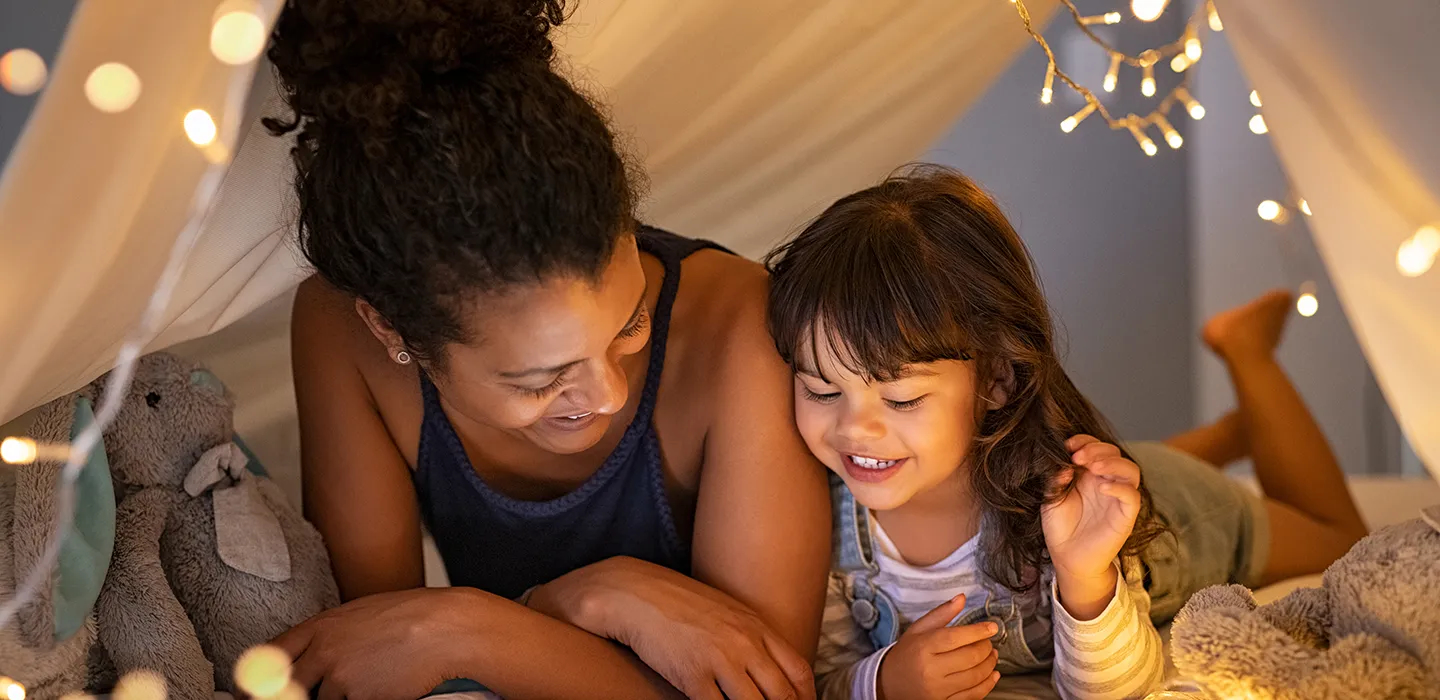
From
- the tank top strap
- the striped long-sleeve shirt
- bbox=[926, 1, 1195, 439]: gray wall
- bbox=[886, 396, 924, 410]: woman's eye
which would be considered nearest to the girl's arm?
the striped long-sleeve shirt

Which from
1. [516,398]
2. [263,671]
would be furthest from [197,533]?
[516,398]

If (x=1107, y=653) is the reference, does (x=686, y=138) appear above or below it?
above

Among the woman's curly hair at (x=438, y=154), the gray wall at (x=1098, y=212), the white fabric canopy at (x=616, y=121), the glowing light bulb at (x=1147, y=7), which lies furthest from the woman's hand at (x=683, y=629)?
the gray wall at (x=1098, y=212)

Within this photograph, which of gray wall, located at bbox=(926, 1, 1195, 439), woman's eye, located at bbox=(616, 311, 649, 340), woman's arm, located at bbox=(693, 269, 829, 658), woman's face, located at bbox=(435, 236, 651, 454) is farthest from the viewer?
gray wall, located at bbox=(926, 1, 1195, 439)

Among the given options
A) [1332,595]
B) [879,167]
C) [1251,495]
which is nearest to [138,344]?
[1332,595]

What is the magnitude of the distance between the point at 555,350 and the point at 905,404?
1.35 feet

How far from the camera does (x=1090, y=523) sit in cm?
129

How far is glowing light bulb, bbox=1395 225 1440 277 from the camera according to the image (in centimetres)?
98

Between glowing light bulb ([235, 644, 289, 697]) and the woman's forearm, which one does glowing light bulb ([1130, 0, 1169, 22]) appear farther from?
glowing light bulb ([235, 644, 289, 697])

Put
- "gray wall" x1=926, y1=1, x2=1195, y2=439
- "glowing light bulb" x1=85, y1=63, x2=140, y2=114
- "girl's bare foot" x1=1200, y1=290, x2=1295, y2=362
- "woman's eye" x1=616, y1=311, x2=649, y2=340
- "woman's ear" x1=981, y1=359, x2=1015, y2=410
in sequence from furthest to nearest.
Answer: "gray wall" x1=926, y1=1, x2=1195, y2=439 < "girl's bare foot" x1=1200, y1=290, x2=1295, y2=362 < "woman's ear" x1=981, y1=359, x2=1015, y2=410 < "woman's eye" x1=616, y1=311, x2=649, y2=340 < "glowing light bulb" x1=85, y1=63, x2=140, y2=114

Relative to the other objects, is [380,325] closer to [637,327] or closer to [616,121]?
[637,327]

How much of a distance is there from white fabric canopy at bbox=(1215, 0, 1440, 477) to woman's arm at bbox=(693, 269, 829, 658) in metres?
0.53

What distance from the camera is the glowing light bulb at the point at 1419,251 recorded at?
98cm

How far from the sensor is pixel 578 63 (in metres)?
1.41
